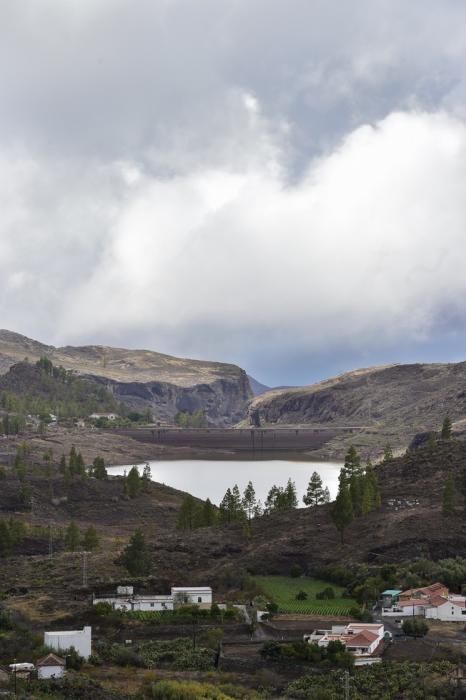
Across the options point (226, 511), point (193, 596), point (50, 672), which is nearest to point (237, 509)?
point (226, 511)

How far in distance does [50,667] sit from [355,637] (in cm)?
1675

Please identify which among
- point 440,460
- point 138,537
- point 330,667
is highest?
point 440,460

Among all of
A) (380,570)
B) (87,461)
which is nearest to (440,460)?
(380,570)

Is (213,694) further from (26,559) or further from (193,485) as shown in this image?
(193,485)

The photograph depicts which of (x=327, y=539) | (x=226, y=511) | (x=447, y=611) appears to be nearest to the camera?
(x=447, y=611)

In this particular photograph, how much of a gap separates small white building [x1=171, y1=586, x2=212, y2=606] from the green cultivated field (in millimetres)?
5086

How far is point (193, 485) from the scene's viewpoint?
6531 inches

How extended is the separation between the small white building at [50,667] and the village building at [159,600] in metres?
14.8

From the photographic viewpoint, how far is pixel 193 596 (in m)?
63.7

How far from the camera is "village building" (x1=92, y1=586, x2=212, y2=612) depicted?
62.3 m

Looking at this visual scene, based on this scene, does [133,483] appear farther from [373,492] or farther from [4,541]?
[373,492]

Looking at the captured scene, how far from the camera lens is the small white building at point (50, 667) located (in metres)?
46.2

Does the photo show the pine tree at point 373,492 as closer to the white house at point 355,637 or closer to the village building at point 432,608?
the village building at point 432,608

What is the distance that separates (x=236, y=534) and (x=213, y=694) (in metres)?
46.0
